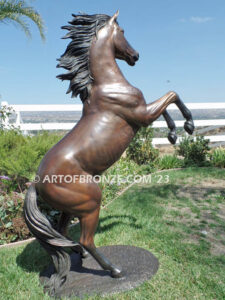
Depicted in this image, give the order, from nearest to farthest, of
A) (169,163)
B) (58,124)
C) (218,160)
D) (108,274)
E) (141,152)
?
(108,274), (218,160), (169,163), (141,152), (58,124)

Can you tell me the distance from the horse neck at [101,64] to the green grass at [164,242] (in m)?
1.86

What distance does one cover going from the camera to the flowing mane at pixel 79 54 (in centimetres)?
229

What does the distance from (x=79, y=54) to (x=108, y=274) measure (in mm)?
2076

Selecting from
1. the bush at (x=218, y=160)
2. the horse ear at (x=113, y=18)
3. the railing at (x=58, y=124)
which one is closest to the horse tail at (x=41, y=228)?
the horse ear at (x=113, y=18)

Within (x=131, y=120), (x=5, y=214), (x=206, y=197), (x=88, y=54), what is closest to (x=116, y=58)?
(x=88, y=54)

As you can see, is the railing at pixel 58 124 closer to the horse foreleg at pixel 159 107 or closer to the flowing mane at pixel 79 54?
the flowing mane at pixel 79 54

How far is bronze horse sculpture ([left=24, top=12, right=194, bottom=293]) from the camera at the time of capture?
2.20 meters

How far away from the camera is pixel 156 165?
761 centimetres

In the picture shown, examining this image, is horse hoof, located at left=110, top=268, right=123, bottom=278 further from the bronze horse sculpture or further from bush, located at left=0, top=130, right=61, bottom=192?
bush, located at left=0, top=130, right=61, bottom=192

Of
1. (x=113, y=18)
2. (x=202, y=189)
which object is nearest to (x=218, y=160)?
(x=202, y=189)

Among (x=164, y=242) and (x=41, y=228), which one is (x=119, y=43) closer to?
(x=41, y=228)

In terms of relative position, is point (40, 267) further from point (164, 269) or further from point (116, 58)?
point (116, 58)

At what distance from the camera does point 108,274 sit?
2439 mm

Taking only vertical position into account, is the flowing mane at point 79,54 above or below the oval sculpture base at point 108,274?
above
